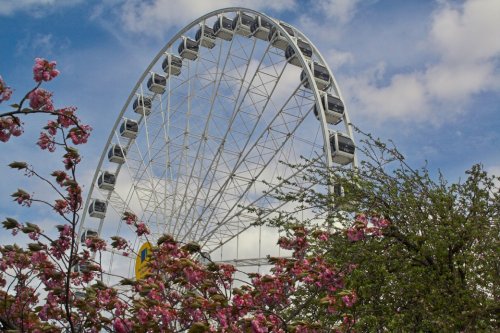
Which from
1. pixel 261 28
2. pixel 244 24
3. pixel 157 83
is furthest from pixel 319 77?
pixel 157 83

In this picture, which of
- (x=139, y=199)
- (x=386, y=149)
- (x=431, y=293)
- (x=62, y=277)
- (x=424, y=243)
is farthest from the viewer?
(x=139, y=199)

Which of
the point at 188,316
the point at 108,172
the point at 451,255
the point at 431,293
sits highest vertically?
the point at 108,172

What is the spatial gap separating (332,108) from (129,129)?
1386 centimetres

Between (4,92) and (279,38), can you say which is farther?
(279,38)

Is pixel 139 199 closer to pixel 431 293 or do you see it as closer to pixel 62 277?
pixel 431 293

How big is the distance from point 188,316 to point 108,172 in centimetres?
2821

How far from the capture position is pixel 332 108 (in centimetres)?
2238

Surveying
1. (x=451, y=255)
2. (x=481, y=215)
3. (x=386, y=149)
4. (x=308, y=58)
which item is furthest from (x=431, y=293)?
(x=308, y=58)

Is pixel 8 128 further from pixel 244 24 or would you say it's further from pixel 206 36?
pixel 206 36

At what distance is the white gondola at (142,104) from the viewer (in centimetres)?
3250

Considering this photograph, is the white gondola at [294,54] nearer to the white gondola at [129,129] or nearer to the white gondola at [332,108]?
the white gondola at [332,108]

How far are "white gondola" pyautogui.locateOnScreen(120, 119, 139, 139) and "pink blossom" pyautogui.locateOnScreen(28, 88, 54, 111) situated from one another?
27.3m

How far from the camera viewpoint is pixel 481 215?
34.3 ft

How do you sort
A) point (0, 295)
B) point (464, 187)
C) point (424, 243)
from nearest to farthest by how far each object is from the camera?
point (0, 295) < point (424, 243) < point (464, 187)
